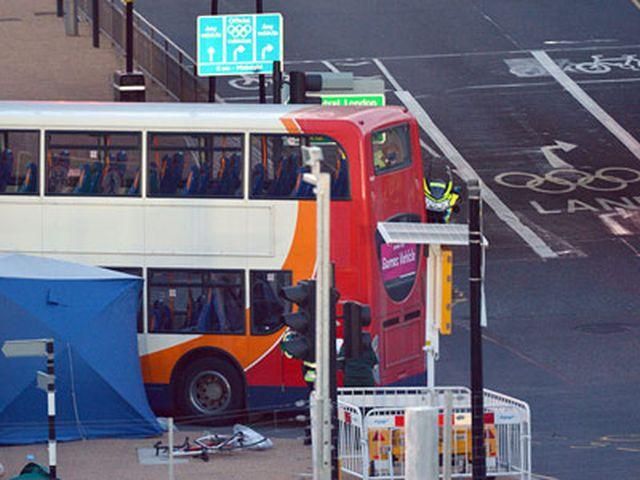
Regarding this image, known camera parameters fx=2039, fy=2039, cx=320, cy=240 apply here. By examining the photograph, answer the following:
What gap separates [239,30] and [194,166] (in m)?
10.5

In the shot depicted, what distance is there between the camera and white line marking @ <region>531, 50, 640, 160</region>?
46031 mm

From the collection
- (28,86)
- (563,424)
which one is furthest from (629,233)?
(28,86)

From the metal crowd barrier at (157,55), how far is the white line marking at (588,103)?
9128 mm

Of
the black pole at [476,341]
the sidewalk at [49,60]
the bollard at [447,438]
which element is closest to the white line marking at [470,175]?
the sidewalk at [49,60]

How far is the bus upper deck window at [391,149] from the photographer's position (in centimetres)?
2711

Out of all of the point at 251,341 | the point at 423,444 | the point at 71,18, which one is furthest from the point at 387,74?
the point at 423,444

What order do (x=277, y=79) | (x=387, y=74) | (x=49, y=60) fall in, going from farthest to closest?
(x=49, y=60) < (x=387, y=74) < (x=277, y=79)

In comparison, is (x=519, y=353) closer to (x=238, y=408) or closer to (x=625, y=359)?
(x=625, y=359)

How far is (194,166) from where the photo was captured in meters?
27.4

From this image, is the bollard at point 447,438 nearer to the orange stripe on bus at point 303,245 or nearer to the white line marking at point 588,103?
the orange stripe on bus at point 303,245

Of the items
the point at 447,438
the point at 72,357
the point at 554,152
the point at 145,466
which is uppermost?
the point at 554,152

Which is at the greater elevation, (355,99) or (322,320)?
(355,99)

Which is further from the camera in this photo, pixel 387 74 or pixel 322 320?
pixel 387 74

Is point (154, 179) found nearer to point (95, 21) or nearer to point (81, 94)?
point (81, 94)
